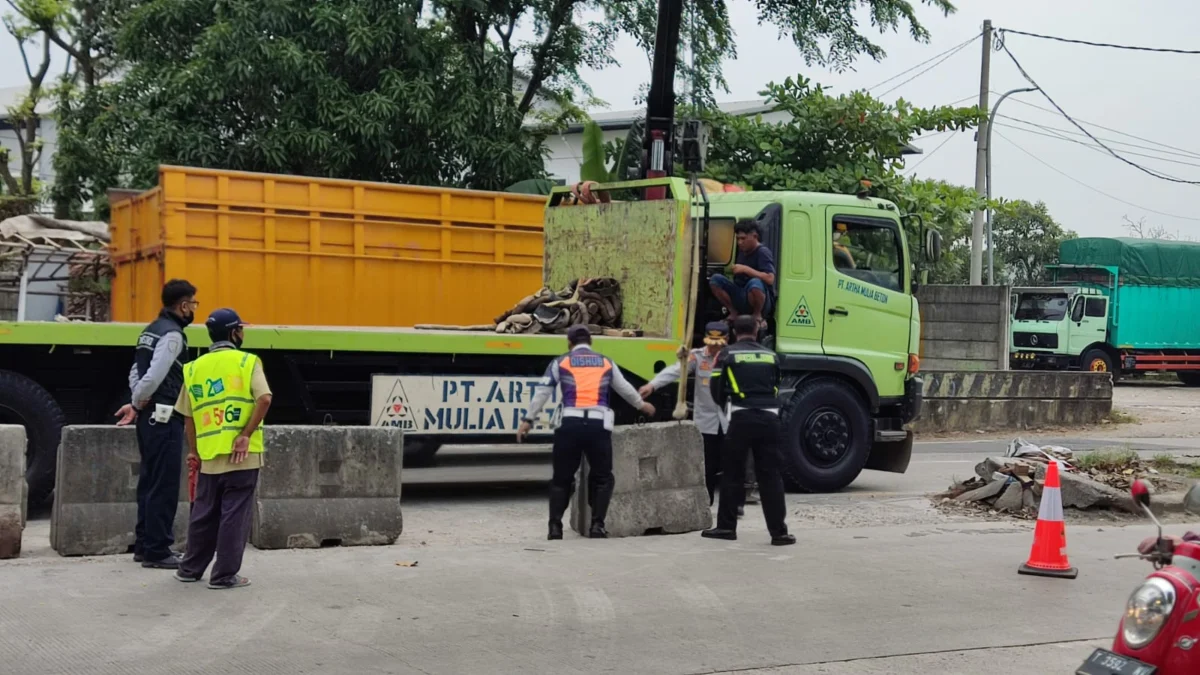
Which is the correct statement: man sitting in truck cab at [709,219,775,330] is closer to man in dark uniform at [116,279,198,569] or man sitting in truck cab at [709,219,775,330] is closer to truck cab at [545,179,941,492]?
truck cab at [545,179,941,492]

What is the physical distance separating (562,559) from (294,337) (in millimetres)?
3216

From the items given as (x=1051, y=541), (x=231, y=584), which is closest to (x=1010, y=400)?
(x=1051, y=541)

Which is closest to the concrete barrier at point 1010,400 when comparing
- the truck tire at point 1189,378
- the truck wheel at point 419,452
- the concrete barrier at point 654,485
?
the truck wheel at point 419,452

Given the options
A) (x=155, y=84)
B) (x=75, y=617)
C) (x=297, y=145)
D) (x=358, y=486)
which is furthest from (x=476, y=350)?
(x=155, y=84)

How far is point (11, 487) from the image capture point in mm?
7848

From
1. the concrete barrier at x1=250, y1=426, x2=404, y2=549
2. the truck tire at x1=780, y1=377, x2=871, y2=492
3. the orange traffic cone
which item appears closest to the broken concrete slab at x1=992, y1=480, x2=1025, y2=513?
A: the truck tire at x1=780, y1=377, x2=871, y2=492

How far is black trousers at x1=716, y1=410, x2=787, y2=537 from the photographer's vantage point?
352 inches

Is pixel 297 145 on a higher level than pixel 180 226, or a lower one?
higher

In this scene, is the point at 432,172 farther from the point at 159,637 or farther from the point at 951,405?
the point at 159,637

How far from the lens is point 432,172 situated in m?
18.6

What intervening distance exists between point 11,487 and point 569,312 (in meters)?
5.04

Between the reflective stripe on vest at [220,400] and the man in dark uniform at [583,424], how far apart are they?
8.45 feet

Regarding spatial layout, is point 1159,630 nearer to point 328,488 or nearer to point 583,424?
point 583,424

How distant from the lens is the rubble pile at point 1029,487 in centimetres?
1091
